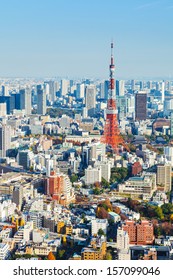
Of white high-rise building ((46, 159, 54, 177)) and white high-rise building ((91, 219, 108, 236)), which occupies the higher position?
white high-rise building ((46, 159, 54, 177))

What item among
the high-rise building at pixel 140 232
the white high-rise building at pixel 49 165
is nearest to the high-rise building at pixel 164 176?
the white high-rise building at pixel 49 165

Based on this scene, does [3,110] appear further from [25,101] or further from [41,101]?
[41,101]

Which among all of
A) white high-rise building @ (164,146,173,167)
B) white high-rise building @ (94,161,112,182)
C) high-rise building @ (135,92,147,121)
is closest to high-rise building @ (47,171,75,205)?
white high-rise building @ (94,161,112,182)

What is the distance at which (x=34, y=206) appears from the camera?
14.9ft

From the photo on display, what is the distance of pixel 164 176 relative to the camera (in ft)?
19.9

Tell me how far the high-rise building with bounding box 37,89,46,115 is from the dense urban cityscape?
78cm

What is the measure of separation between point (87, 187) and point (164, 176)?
3.40ft

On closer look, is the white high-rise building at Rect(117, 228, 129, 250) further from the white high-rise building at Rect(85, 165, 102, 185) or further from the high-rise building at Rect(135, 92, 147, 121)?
the high-rise building at Rect(135, 92, 147, 121)

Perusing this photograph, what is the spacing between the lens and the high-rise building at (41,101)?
13370 mm

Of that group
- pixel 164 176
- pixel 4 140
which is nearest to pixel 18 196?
pixel 164 176

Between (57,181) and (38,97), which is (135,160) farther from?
(38,97)

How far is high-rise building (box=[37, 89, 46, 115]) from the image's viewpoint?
1337 cm

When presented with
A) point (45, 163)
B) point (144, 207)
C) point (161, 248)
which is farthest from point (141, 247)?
point (45, 163)

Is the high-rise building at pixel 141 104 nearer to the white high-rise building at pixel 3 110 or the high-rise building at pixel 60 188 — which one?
the white high-rise building at pixel 3 110
